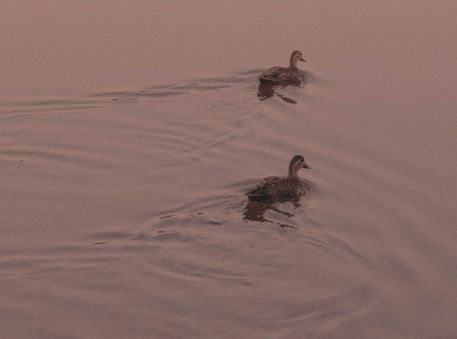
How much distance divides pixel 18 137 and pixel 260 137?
3618mm

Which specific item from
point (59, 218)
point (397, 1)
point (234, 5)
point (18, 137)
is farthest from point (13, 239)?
point (397, 1)

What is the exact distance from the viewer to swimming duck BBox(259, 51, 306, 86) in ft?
61.4

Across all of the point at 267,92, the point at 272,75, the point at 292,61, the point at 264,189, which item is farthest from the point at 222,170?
the point at 292,61

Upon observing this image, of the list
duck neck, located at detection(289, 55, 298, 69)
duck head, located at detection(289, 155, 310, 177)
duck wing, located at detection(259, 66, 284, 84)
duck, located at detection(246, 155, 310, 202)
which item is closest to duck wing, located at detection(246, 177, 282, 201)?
duck, located at detection(246, 155, 310, 202)

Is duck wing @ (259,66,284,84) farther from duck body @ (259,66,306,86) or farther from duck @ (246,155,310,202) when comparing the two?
duck @ (246,155,310,202)

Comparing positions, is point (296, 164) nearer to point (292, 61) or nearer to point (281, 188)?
point (281, 188)

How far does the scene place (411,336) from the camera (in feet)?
38.9

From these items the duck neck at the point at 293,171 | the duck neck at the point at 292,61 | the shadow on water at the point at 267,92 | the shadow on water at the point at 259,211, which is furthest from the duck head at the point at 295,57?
the shadow on water at the point at 259,211

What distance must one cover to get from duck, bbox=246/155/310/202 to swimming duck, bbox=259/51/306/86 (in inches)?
149

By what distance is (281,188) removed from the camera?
1499cm

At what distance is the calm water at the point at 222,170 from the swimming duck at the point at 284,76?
23 cm

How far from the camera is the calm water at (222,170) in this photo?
12.2 meters

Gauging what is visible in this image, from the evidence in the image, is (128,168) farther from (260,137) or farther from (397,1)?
(397,1)

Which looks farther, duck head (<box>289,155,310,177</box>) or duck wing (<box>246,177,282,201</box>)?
duck head (<box>289,155,310,177</box>)
